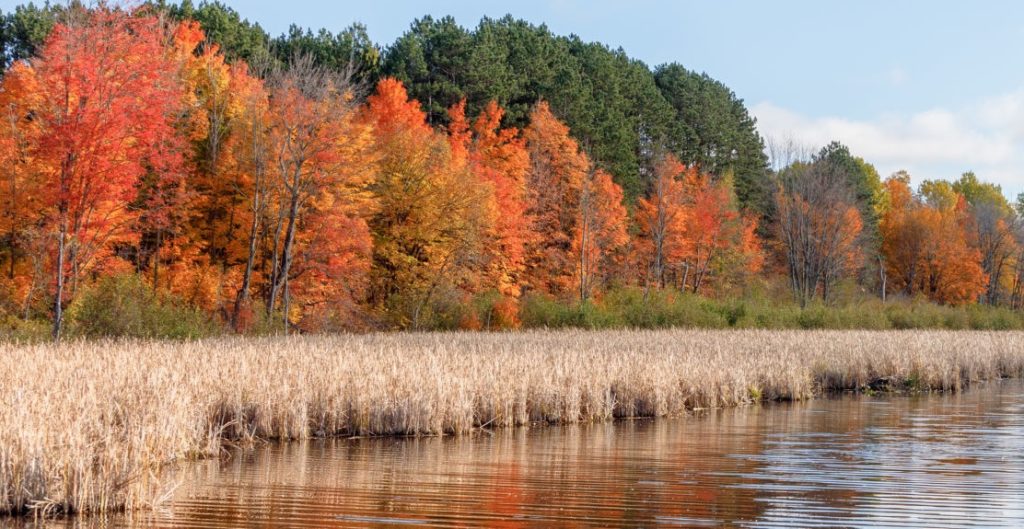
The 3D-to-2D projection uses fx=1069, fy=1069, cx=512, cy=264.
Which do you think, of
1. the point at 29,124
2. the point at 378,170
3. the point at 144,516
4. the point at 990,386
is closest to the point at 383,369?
the point at 144,516

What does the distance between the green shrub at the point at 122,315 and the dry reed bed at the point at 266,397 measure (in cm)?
463

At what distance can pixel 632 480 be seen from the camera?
12750mm

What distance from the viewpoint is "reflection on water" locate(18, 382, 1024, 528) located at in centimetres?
1026

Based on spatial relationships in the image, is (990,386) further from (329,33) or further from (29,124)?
(329,33)

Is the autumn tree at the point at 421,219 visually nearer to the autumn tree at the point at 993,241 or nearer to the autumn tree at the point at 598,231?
the autumn tree at the point at 598,231

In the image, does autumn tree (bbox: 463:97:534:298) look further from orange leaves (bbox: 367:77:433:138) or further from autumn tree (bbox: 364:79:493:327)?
orange leaves (bbox: 367:77:433:138)

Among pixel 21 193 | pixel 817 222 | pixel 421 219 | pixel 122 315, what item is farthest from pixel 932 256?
pixel 122 315

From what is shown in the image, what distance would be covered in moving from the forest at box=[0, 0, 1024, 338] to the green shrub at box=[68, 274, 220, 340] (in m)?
0.06

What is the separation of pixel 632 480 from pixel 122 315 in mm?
19064

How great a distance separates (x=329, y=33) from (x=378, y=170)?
918 inches

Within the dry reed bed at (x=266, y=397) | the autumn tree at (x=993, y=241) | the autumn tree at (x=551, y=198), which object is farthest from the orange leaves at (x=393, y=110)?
the autumn tree at (x=993, y=241)

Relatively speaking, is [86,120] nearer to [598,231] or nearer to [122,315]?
[122,315]

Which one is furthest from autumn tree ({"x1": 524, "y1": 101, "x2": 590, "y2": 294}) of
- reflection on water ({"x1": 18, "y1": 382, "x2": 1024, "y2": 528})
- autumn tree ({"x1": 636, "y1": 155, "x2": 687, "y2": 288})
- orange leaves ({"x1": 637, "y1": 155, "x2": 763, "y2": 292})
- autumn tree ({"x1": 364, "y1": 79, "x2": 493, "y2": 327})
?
reflection on water ({"x1": 18, "y1": 382, "x2": 1024, "y2": 528})

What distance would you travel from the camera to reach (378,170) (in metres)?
45.2
